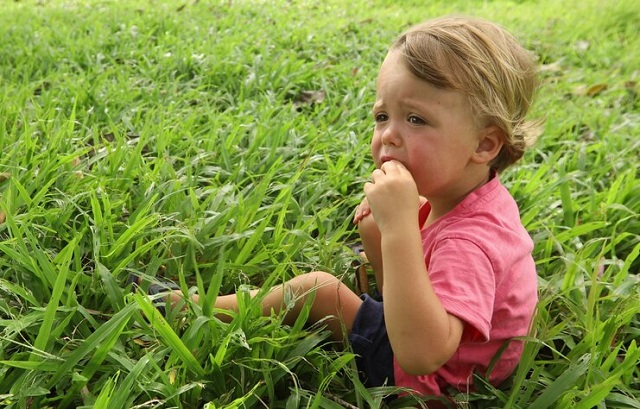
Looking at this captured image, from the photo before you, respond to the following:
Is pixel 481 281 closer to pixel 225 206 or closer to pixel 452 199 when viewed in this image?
pixel 452 199

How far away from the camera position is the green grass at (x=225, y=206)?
1.49 meters

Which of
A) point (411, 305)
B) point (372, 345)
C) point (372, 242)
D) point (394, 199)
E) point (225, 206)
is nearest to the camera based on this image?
point (411, 305)

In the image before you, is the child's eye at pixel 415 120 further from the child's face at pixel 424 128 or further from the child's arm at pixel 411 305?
the child's arm at pixel 411 305

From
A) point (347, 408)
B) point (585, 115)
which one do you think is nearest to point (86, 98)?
point (347, 408)

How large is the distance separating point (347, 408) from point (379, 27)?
404 centimetres

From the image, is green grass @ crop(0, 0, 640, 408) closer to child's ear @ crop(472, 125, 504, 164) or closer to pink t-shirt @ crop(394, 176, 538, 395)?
pink t-shirt @ crop(394, 176, 538, 395)

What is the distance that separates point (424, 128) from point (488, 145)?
0.20m

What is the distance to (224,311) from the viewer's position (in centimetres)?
156


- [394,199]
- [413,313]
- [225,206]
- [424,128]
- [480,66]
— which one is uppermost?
[480,66]

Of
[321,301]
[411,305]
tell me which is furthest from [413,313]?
[321,301]

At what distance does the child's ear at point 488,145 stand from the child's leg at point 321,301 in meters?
0.45

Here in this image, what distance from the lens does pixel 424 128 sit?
4.99ft

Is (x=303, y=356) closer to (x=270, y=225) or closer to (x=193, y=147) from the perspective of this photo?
(x=270, y=225)

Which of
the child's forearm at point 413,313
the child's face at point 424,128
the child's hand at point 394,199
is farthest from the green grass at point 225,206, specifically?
the child's face at point 424,128
